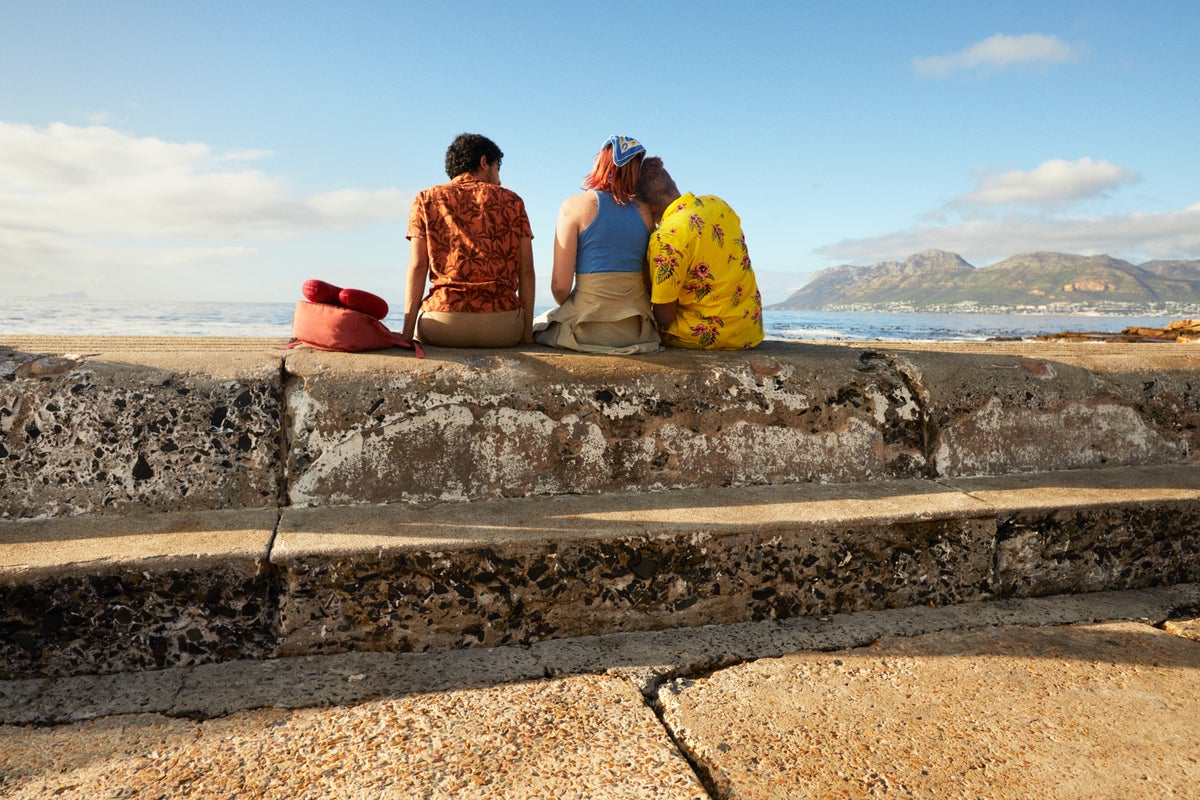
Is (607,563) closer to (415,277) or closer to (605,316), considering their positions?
(605,316)

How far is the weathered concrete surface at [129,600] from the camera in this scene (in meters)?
1.72

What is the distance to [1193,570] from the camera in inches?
97.7

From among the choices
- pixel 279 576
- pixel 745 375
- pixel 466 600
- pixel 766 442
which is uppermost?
pixel 745 375

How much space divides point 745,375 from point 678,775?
145cm

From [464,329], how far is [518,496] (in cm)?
89

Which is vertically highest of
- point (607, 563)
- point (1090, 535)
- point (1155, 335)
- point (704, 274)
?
point (704, 274)

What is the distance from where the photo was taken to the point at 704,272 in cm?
296

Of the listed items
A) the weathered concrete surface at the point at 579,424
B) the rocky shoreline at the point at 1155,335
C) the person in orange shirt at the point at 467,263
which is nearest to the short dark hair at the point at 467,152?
the person in orange shirt at the point at 467,263

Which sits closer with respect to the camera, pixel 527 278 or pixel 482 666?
pixel 482 666

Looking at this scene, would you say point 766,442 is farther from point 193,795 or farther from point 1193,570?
point 193,795

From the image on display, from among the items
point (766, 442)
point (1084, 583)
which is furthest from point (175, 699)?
point (1084, 583)

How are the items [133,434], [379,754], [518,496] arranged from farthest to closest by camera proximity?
1. [518,496]
2. [133,434]
3. [379,754]

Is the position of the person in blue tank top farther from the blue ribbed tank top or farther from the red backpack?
the red backpack

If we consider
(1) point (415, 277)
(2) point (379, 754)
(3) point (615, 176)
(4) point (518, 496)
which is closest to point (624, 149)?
(3) point (615, 176)
